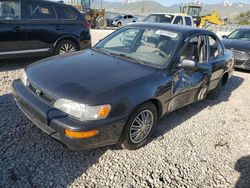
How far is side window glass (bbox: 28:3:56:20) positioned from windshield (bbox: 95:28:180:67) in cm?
271

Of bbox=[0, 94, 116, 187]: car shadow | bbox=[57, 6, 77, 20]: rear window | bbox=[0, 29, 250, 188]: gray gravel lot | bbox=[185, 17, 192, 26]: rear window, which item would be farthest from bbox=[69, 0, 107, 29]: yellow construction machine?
bbox=[0, 94, 116, 187]: car shadow

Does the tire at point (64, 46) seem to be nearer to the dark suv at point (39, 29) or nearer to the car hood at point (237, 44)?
the dark suv at point (39, 29)

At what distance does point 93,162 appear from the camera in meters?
3.10

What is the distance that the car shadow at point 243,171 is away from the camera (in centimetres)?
308

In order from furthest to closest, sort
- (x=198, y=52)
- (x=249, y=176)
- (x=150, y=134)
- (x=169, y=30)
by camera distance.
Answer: (x=198, y=52), (x=169, y=30), (x=150, y=134), (x=249, y=176)

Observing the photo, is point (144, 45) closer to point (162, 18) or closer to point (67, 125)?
point (67, 125)

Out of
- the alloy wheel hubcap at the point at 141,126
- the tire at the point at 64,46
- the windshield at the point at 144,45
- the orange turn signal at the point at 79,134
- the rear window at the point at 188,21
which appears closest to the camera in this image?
the orange turn signal at the point at 79,134

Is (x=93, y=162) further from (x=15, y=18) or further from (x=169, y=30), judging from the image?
(x=15, y=18)

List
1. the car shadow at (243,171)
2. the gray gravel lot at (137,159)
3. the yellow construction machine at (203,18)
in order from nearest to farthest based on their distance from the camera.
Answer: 1. the gray gravel lot at (137,159)
2. the car shadow at (243,171)
3. the yellow construction machine at (203,18)

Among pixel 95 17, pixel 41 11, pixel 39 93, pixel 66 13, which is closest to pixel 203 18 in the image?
pixel 95 17

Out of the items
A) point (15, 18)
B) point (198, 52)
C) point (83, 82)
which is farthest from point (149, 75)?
point (15, 18)

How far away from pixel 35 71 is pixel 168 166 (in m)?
2.18

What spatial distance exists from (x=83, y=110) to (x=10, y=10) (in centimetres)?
456

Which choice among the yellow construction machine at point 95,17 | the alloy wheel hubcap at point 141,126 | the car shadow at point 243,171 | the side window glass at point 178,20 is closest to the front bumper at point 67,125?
the alloy wheel hubcap at point 141,126
